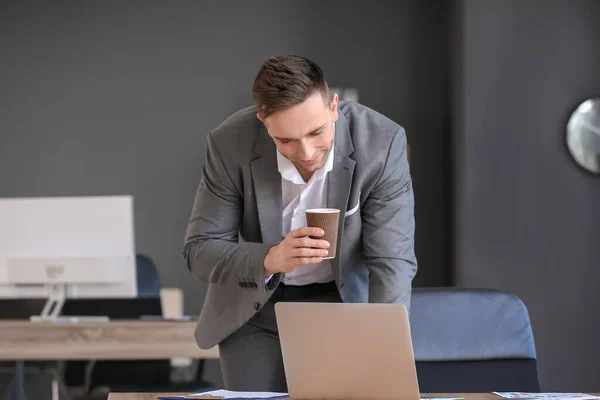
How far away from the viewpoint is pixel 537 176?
4.71m

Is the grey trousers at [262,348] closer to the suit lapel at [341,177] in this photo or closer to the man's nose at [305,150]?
the suit lapel at [341,177]

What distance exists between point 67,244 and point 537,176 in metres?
2.66

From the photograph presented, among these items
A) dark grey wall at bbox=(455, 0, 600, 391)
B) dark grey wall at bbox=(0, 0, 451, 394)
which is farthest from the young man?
dark grey wall at bbox=(0, 0, 451, 394)

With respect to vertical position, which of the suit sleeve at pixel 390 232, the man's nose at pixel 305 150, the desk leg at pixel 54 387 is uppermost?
→ the man's nose at pixel 305 150

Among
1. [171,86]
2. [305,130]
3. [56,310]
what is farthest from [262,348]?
[171,86]

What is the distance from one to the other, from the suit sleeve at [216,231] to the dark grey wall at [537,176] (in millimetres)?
2835

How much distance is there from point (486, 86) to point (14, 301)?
273 centimetres

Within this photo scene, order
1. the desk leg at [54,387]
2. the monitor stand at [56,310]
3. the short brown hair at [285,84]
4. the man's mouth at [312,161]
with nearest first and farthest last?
the short brown hair at [285,84], the man's mouth at [312,161], the monitor stand at [56,310], the desk leg at [54,387]

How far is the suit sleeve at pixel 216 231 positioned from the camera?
2.06 metres

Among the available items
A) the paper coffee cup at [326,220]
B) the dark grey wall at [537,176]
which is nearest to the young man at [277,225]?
the paper coffee cup at [326,220]

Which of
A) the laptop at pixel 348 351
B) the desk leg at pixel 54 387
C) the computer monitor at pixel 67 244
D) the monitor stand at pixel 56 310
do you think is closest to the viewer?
the laptop at pixel 348 351

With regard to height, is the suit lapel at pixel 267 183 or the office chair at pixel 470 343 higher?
the suit lapel at pixel 267 183

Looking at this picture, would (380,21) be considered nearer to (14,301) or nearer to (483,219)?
(483,219)

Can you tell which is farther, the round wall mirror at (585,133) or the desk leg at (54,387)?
the round wall mirror at (585,133)
